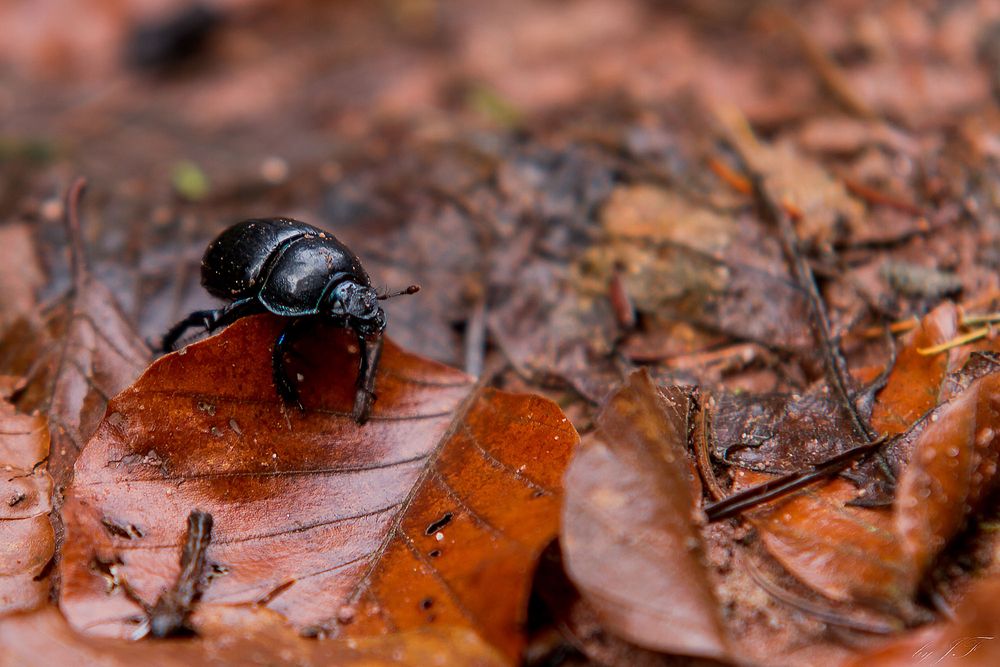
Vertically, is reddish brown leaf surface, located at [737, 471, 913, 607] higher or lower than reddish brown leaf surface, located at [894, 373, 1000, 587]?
lower

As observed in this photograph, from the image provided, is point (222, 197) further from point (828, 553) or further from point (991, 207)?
point (991, 207)

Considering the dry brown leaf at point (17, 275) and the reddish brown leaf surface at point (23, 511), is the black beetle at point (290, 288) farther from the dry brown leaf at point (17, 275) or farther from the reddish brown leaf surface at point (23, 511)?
the dry brown leaf at point (17, 275)

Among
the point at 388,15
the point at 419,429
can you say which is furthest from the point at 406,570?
the point at 388,15

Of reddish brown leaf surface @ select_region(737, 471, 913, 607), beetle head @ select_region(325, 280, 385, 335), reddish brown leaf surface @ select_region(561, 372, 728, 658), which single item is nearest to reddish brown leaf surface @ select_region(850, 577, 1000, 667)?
reddish brown leaf surface @ select_region(737, 471, 913, 607)

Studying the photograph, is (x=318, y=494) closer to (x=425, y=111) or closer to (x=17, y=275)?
(x=17, y=275)

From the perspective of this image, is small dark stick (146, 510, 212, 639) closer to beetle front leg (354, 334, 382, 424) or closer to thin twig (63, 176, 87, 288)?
beetle front leg (354, 334, 382, 424)

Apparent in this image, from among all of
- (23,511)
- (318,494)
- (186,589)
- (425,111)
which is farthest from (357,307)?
(425,111)
